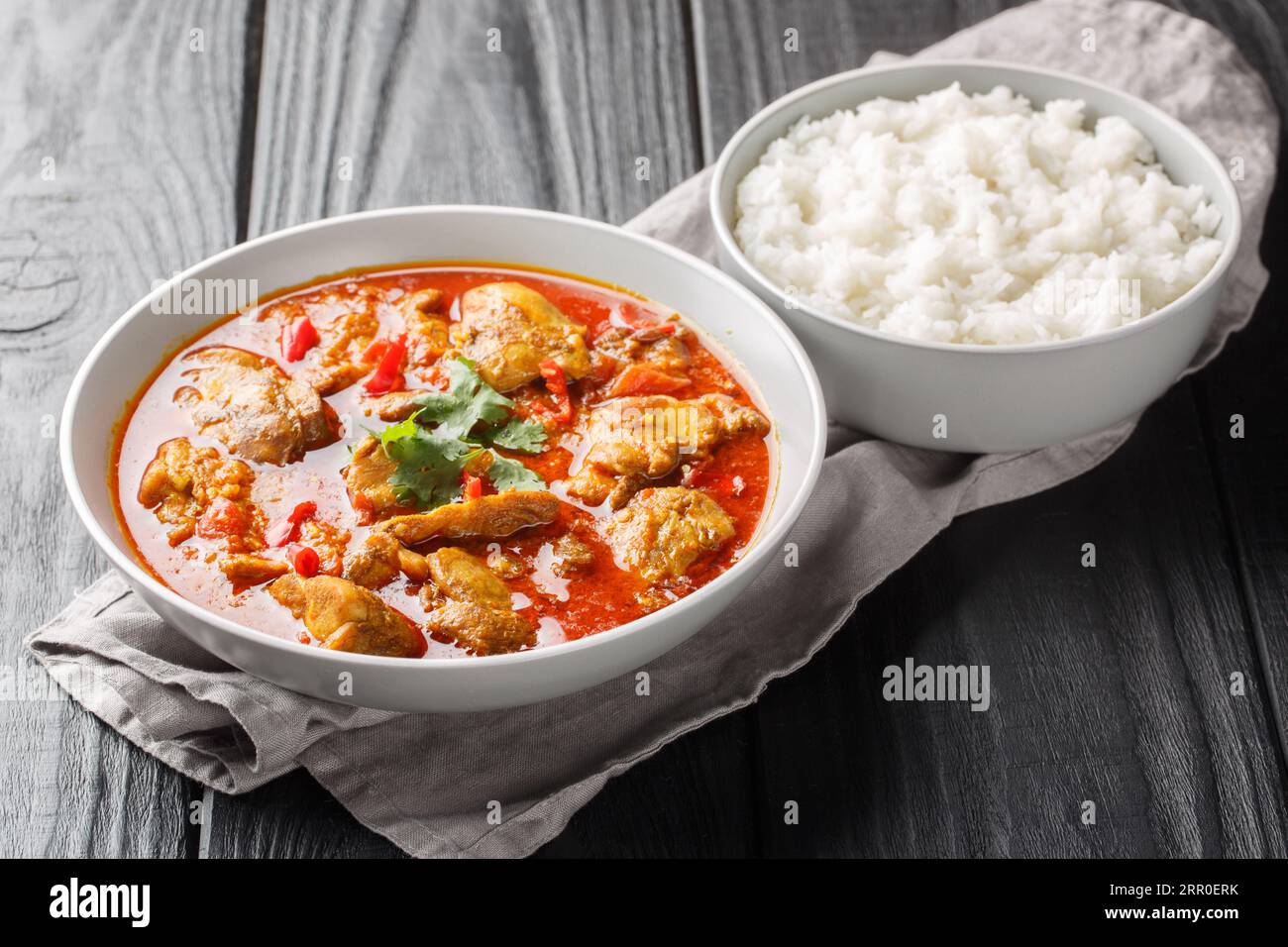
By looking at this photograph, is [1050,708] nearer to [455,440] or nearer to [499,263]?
[455,440]

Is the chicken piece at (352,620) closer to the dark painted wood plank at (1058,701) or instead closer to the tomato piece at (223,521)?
the tomato piece at (223,521)

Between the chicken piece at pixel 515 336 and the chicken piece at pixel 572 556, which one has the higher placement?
the chicken piece at pixel 515 336

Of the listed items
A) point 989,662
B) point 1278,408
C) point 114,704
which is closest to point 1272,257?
point 1278,408

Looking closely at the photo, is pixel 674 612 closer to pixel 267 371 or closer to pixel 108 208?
pixel 267 371

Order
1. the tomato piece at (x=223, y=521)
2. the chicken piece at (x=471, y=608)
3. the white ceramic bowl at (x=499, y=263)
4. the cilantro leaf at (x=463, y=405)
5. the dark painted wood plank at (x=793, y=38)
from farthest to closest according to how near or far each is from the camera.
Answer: the dark painted wood plank at (x=793, y=38), the cilantro leaf at (x=463, y=405), the tomato piece at (x=223, y=521), the chicken piece at (x=471, y=608), the white ceramic bowl at (x=499, y=263)

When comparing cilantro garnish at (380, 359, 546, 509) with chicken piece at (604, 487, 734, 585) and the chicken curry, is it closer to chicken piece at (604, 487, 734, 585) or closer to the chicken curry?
the chicken curry

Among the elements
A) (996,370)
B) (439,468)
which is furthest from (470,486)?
(996,370)

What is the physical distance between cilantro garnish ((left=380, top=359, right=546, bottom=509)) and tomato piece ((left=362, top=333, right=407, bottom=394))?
4.8 inches

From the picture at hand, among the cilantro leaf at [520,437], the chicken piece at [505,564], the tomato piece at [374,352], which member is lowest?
the chicken piece at [505,564]

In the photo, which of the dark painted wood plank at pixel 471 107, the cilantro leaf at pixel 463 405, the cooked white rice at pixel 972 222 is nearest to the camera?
the cilantro leaf at pixel 463 405

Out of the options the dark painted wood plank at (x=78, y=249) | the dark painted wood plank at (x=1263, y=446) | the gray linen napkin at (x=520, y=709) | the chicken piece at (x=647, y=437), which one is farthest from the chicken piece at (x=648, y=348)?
the dark painted wood plank at (x=1263, y=446)

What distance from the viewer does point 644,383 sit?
3758mm

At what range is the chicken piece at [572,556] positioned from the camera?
3287 mm

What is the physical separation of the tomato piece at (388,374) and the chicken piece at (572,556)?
0.67 m
